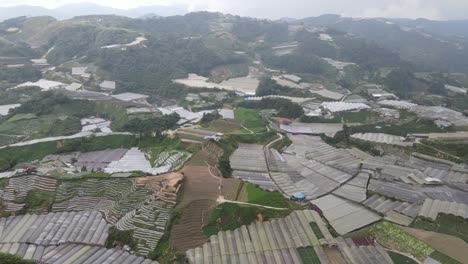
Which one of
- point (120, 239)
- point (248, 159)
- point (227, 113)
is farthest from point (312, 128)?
point (120, 239)

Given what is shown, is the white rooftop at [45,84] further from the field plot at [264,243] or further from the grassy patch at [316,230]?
the grassy patch at [316,230]

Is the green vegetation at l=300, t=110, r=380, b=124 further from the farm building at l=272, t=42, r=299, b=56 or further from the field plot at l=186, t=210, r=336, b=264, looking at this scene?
the farm building at l=272, t=42, r=299, b=56

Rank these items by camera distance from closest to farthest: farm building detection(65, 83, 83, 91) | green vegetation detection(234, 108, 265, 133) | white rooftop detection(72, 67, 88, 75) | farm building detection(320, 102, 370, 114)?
green vegetation detection(234, 108, 265, 133) → farm building detection(320, 102, 370, 114) → farm building detection(65, 83, 83, 91) → white rooftop detection(72, 67, 88, 75)

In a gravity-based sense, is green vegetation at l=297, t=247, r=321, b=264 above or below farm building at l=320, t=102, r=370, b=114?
above

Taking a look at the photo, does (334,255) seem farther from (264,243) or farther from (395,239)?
(395,239)

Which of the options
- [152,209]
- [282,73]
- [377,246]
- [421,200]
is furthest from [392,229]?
[282,73]

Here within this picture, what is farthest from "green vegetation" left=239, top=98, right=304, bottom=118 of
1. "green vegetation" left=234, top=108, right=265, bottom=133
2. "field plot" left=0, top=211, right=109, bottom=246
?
"field plot" left=0, top=211, right=109, bottom=246

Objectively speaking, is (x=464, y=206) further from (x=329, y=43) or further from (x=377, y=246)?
(x=329, y=43)

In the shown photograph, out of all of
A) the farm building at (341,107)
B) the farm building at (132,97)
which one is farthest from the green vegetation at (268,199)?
the farm building at (132,97)
